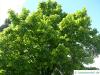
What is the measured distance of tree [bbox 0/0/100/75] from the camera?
41.2 metres

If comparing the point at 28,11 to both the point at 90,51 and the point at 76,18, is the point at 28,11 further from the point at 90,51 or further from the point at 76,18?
the point at 90,51

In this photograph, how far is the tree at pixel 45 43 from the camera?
135 ft

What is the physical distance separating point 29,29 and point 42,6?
18.9 ft

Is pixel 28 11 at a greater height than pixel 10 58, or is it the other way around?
pixel 28 11

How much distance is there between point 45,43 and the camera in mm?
42062

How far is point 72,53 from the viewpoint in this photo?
4359 centimetres

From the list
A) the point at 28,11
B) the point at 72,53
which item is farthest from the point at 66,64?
the point at 28,11

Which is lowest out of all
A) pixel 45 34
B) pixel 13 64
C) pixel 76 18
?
pixel 13 64

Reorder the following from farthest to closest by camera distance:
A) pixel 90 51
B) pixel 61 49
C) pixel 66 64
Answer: pixel 90 51
pixel 66 64
pixel 61 49

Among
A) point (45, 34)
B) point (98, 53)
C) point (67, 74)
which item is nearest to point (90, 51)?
point (98, 53)

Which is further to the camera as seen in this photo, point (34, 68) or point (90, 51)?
point (90, 51)

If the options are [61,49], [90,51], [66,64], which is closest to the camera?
[61,49]

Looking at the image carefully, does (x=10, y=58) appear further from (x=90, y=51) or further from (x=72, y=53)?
(x=90, y=51)

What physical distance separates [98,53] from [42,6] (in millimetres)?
8946
